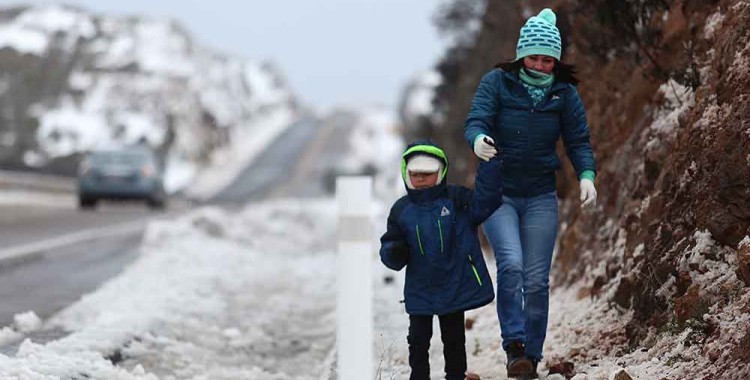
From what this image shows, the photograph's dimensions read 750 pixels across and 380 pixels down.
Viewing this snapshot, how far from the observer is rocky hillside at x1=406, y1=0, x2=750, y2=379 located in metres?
5.07

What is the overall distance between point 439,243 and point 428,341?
502 millimetres

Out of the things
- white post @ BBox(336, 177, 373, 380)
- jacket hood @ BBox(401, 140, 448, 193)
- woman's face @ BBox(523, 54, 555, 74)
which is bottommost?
white post @ BBox(336, 177, 373, 380)

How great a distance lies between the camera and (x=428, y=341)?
5301mm

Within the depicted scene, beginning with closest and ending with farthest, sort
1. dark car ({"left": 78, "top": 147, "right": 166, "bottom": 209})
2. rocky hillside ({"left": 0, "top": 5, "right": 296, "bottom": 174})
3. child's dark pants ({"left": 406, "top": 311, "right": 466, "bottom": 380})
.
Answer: child's dark pants ({"left": 406, "top": 311, "right": 466, "bottom": 380}) < dark car ({"left": 78, "top": 147, "right": 166, "bottom": 209}) < rocky hillside ({"left": 0, "top": 5, "right": 296, "bottom": 174})

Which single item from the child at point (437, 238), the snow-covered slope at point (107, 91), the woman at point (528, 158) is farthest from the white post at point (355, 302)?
the snow-covered slope at point (107, 91)

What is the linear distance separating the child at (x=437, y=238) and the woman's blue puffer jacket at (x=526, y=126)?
481mm

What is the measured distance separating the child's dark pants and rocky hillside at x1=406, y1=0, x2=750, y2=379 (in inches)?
31.4

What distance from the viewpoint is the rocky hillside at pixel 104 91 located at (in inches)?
3359

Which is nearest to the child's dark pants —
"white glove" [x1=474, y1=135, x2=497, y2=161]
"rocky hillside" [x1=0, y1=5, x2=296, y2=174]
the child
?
the child

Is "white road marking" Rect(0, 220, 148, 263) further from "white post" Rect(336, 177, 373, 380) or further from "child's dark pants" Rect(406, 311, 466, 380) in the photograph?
"white post" Rect(336, 177, 373, 380)

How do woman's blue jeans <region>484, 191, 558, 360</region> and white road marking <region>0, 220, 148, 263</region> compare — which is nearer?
woman's blue jeans <region>484, 191, 558, 360</region>

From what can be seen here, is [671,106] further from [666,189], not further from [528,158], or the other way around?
[528,158]

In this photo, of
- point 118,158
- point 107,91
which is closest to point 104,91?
point 107,91

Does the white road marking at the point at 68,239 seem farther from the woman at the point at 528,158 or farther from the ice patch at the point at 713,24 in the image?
the ice patch at the point at 713,24
